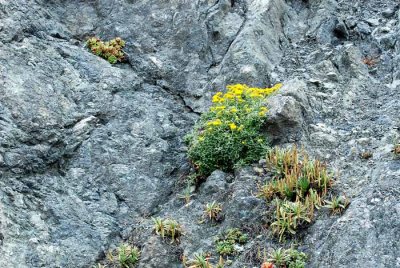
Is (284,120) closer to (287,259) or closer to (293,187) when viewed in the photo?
(293,187)

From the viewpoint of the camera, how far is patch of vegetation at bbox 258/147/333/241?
7617mm

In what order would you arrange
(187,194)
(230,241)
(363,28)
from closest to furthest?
1. (230,241)
2. (187,194)
3. (363,28)

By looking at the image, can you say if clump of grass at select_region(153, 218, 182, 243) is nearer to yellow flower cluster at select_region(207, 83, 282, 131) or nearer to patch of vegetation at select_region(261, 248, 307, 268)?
patch of vegetation at select_region(261, 248, 307, 268)

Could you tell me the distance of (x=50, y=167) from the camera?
912cm

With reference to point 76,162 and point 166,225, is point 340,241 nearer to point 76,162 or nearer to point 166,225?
point 166,225

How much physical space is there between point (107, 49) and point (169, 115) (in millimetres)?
2451

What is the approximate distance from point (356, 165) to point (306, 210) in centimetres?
162

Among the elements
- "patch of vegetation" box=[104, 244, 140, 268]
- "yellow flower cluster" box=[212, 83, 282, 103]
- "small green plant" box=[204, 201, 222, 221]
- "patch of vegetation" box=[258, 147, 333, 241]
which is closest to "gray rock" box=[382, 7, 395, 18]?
"yellow flower cluster" box=[212, 83, 282, 103]

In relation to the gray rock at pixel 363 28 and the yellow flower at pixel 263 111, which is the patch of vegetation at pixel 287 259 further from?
the gray rock at pixel 363 28

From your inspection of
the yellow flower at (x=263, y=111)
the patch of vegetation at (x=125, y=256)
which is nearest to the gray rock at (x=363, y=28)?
the yellow flower at (x=263, y=111)

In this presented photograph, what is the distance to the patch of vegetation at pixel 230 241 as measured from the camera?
7.75m

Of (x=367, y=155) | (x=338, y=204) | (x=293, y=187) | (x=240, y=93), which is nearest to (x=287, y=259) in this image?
(x=338, y=204)

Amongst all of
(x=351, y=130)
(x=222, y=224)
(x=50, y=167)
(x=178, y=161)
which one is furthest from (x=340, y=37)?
(x=50, y=167)

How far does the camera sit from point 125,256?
25.9ft
